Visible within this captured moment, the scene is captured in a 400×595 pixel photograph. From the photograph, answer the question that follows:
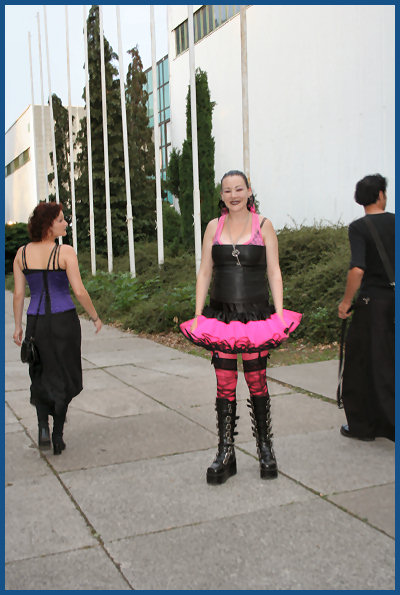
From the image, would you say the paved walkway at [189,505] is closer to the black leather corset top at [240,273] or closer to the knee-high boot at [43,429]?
the knee-high boot at [43,429]

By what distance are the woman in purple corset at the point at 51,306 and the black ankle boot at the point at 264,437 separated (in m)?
1.49

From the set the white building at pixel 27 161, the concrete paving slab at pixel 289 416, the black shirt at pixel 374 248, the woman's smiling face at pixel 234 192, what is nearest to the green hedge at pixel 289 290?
the concrete paving slab at pixel 289 416

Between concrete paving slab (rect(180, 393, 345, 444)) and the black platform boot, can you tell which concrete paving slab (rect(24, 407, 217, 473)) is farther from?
concrete paving slab (rect(180, 393, 345, 444))

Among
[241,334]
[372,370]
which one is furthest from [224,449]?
[372,370]

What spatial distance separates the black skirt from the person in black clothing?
2087 mm

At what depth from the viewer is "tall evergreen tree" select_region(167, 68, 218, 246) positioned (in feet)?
72.2

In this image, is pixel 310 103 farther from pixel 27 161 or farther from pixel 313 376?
pixel 27 161

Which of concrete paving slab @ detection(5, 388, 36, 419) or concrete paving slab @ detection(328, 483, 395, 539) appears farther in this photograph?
concrete paving slab @ detection(5, 388, 36, 419)

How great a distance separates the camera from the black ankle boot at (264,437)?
13.6 ft

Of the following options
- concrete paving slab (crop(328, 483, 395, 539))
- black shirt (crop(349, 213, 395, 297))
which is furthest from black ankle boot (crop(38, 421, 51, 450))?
black shirt (crop(349, 213, 395, 297))

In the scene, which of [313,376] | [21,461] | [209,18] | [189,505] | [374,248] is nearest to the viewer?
[189,505]

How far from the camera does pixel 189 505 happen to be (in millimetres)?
3770

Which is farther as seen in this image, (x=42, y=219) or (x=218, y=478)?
(x=42, y=219)

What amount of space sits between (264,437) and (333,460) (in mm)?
587
